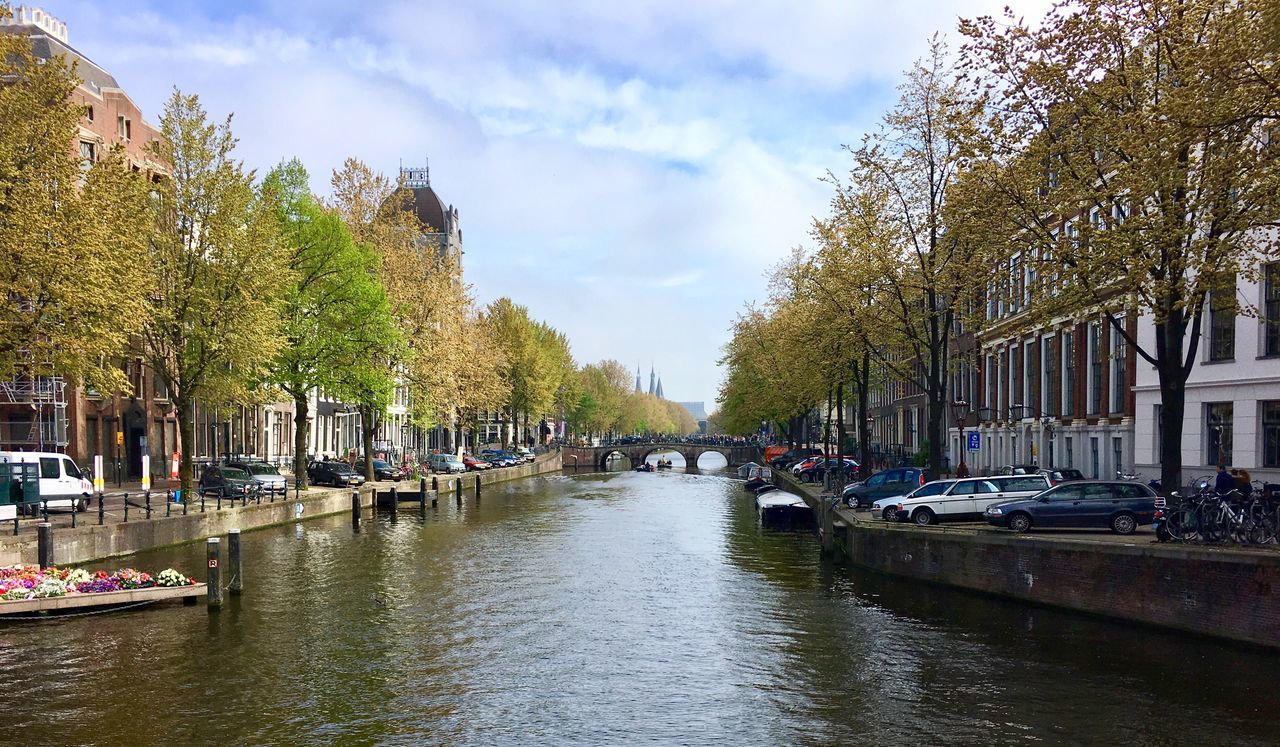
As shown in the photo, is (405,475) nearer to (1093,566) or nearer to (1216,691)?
(1093,566)

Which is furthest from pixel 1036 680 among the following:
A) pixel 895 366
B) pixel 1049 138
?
pixel 895 366

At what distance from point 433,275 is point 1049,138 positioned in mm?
52193

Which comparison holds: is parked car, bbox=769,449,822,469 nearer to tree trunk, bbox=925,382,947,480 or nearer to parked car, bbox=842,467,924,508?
parked car, bbox=842,467,924,508

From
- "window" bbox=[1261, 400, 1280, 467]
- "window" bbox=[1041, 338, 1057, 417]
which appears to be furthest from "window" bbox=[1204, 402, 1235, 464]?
"window" bbox=[1041, 338, 1057, 417]

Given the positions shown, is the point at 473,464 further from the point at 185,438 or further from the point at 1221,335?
the point at 1221,335

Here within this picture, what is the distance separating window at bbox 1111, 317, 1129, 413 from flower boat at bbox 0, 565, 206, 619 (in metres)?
36.6

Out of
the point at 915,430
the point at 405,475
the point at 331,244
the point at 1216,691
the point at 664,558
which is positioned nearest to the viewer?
the point at 1216,691

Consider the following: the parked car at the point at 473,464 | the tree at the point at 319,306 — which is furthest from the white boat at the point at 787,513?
the parked car at the point at 473,464

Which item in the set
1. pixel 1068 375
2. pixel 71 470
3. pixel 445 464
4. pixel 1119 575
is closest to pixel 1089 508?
pixel 1119 575

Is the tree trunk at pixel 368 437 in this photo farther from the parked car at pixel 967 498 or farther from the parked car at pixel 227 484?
the parked car at pixel 967 498

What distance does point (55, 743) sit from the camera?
16.1m

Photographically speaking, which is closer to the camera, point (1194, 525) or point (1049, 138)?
point (1194, 525)

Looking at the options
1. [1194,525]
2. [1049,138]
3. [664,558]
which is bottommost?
[664,558]

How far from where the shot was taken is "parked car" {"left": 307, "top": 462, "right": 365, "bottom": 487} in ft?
203
